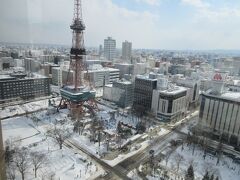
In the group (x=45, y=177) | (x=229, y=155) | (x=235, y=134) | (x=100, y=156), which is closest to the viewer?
(x=45, y=177)

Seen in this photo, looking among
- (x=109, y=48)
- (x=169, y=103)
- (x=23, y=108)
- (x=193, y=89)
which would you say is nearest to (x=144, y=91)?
(x=169, y=103)

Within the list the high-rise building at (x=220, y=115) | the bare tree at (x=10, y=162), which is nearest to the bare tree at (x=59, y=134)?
the bare tree at (x=10, y=162)

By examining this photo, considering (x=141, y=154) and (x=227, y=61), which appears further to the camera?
(x=227, y=61)

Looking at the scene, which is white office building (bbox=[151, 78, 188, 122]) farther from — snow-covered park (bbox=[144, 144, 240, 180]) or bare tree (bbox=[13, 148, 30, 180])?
bare tree (bbox=[13, 148, 30, 180])

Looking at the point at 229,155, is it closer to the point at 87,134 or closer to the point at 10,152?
the point at 87,134

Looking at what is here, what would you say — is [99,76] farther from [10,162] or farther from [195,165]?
[195,165]

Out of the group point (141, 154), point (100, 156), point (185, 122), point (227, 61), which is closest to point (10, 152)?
point (100, 156)

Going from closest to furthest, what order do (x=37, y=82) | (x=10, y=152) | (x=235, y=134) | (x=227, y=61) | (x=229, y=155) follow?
(x=10, y=152)
(x=229, y=155)
(x=235, y=134)
(x=37, y=82)
(x=227, y=61)
